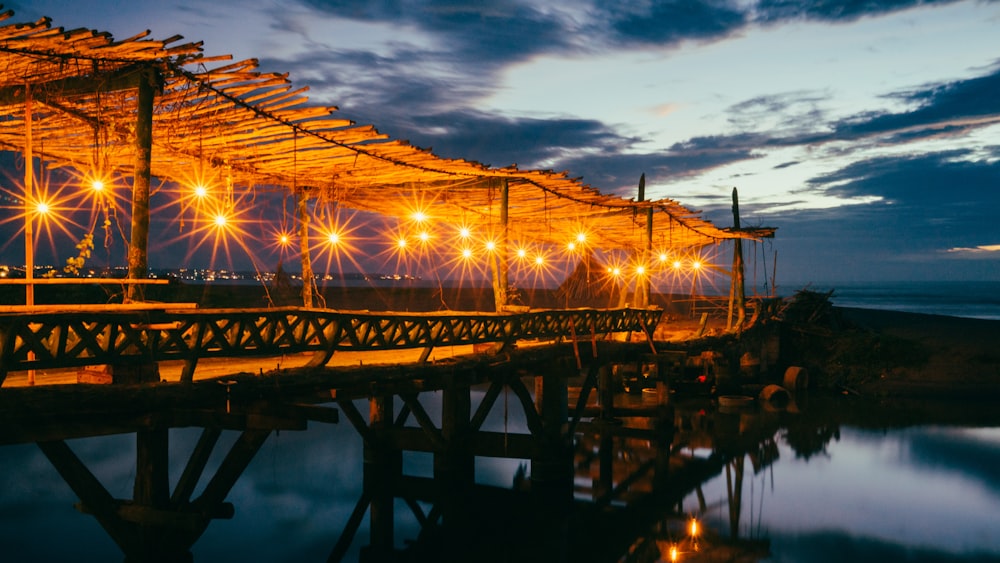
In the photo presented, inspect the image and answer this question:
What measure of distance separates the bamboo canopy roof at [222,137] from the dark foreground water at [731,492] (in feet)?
16.0

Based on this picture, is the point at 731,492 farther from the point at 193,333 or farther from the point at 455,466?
the point at 193,333

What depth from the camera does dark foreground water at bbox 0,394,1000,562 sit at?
12.6 metres

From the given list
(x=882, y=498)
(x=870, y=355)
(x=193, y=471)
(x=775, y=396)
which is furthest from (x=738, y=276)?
(x=193, y=471)

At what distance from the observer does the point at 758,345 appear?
1088 inches

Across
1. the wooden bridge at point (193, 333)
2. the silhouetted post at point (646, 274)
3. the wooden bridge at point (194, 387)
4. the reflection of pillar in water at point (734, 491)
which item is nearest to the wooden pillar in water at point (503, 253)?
the wooden bridge at point (194, 387)

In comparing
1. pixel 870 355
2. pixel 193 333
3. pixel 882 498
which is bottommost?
pixel 882 498

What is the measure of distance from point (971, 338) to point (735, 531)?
26.7m

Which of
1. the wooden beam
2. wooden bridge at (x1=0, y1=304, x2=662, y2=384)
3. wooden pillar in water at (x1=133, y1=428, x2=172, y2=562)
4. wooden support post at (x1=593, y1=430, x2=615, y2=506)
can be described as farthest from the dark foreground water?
the wooden beam

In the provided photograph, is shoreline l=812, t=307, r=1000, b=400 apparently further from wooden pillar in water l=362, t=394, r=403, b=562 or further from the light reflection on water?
wooden pillar in water l=362, t=394, r=403, b=562

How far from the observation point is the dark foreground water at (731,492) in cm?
1258

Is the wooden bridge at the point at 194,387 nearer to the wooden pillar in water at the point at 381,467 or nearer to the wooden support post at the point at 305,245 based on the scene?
the wooden pillar in water at the point at 381,467

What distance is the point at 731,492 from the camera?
51.3 feet

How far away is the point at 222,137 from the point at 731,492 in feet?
40.8

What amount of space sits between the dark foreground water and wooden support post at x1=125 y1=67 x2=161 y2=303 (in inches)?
243
